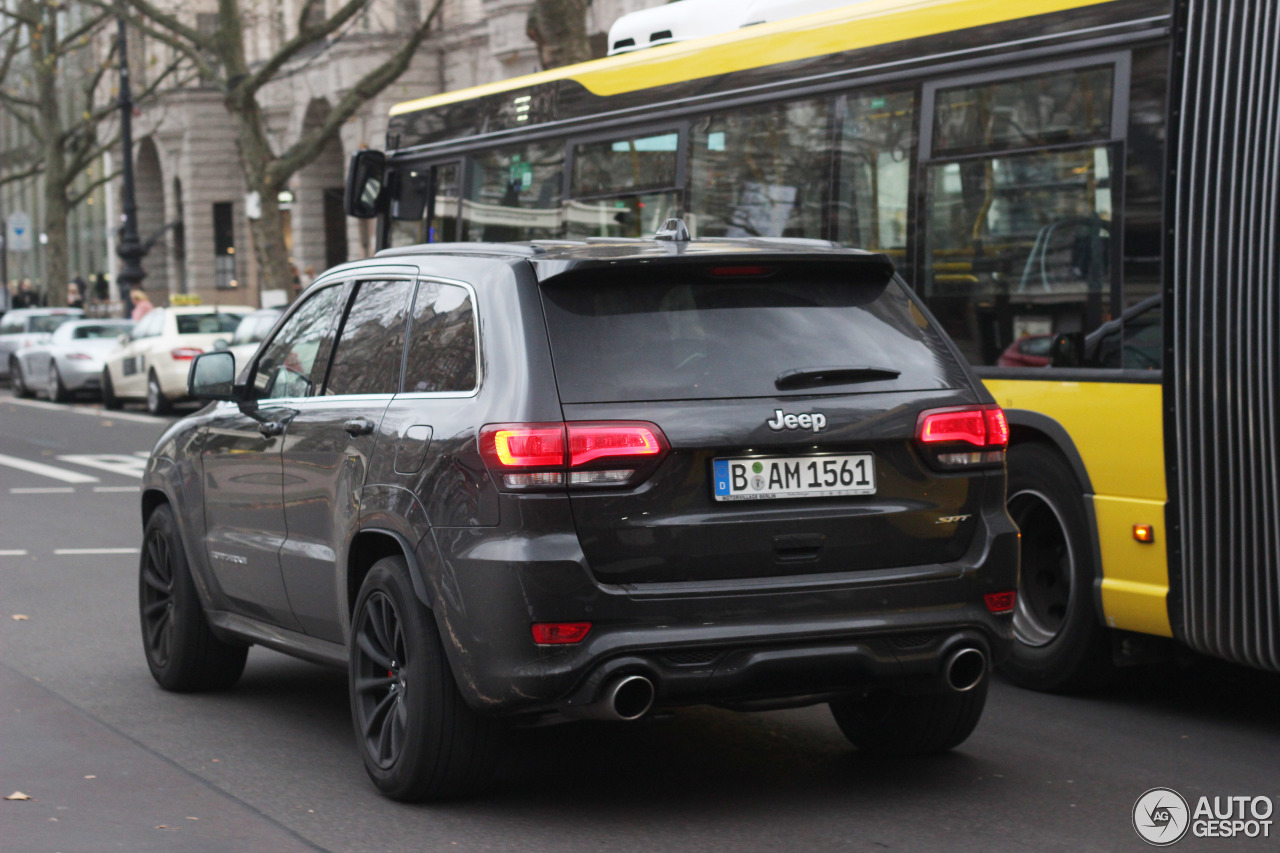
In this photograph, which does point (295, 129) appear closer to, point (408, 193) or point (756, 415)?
point (408, 193)

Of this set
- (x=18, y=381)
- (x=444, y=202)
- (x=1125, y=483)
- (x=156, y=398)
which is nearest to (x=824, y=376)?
(x=1125, y=483)

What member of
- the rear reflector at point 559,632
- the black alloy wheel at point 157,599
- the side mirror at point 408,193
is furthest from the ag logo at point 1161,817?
the side mirror at point 408,193

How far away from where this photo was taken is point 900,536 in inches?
213

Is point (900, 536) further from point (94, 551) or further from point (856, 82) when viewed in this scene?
point (94, 551)

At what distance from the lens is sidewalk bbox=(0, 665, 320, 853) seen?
5.26 meters

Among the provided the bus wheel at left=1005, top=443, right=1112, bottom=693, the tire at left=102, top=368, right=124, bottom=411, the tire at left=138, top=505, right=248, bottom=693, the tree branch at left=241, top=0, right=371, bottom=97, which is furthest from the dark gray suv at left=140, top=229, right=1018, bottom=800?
the tree branch at left=241, top=0, right=371, bottom=97

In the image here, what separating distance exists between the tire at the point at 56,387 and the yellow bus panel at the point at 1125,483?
1053 inches

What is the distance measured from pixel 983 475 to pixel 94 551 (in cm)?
830

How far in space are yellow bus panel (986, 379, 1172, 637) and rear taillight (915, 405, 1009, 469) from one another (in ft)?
4.70

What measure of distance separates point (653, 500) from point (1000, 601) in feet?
3.84

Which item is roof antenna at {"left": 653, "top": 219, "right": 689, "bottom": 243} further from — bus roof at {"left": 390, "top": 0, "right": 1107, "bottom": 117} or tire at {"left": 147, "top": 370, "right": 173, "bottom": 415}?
tire at {"left": 147, "top": 370, "right": 173, "bottom": 415}

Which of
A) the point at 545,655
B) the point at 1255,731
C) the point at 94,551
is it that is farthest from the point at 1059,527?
the point at 94,551

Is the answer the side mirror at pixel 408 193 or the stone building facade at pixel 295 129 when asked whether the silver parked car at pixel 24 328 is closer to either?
the stone building facade at pixel 295 129

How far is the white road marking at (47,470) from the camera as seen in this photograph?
17.8 meters
